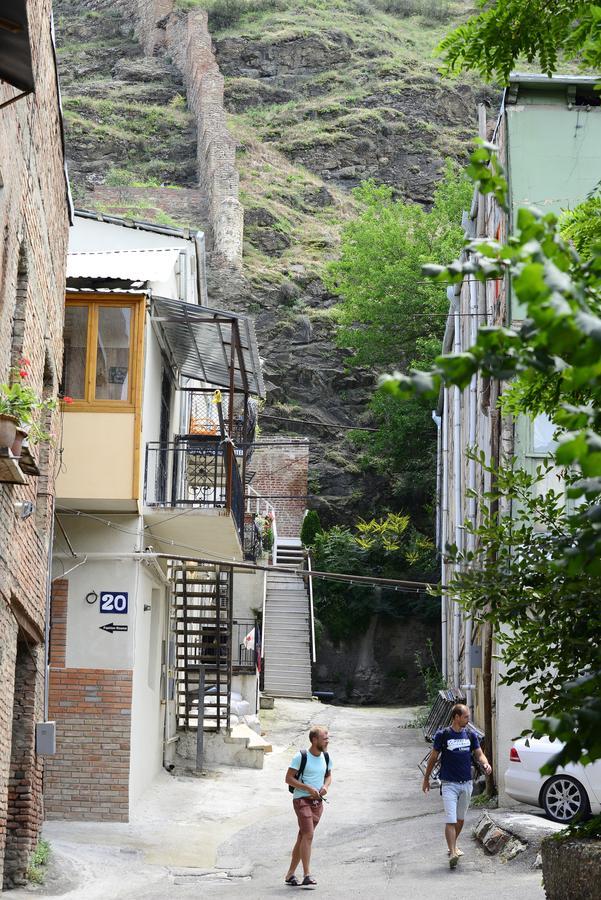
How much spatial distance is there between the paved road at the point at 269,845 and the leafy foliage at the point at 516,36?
592 cm

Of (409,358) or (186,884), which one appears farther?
(409,358)

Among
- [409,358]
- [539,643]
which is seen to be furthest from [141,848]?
[409,358]

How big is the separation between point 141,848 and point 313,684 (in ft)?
52.2

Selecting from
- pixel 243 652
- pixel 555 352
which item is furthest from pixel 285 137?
pixel 555 352

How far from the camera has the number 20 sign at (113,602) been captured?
13.8 meters

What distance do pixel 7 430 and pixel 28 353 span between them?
245 cm

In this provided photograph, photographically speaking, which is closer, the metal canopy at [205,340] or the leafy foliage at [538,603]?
the leafy foliage at [538,603]

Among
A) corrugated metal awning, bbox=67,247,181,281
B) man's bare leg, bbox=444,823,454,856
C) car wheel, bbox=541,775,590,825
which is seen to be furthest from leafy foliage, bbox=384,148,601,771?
corrugated metal awning, bbox=67,247,181,281

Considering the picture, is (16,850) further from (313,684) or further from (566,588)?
(313,684)

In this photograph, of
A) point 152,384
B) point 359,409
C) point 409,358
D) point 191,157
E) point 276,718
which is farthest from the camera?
point 191,157

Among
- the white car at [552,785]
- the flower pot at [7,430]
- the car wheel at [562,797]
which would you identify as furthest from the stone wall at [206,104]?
the flower pot at [7,430]

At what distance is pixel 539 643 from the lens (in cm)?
641

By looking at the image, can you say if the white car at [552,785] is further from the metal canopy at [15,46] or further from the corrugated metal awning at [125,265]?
the metal canopy at [15,46]

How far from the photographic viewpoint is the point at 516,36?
276 inches
